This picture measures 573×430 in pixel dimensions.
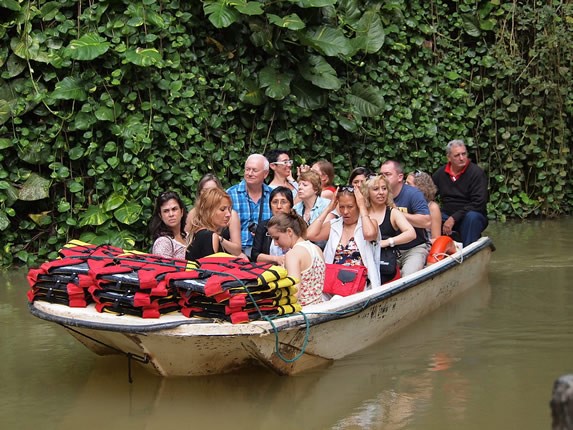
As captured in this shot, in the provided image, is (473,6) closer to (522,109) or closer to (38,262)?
(522,109)

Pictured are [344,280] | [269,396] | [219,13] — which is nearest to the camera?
[269,396]

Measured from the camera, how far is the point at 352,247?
716 centimetres

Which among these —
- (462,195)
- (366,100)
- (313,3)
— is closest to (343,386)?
(462,195)

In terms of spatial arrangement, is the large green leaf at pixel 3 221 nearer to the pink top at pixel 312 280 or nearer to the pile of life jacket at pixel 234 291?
the pink top at pixel 312 280

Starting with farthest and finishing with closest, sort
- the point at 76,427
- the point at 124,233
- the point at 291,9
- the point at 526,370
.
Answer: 1. the point at 291,9
2. the point at 124,233
3. the point at 526,370
4. the point at 76,427

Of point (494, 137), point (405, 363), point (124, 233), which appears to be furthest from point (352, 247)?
point (494, 137)

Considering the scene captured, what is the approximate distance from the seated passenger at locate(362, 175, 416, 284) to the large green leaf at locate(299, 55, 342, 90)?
12.3 feet

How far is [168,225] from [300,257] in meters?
1.38

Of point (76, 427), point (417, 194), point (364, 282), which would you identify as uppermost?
point (417, 194)

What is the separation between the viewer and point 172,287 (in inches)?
220

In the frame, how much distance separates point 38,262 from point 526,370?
567cm

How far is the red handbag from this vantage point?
6938mm

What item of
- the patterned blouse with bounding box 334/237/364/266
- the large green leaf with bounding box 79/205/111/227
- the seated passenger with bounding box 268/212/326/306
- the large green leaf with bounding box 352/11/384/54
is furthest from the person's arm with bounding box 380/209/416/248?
the large green leaf with bounding box 352/11/384/54

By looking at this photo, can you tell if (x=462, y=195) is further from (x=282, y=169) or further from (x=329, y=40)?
(x=329, y=40)
